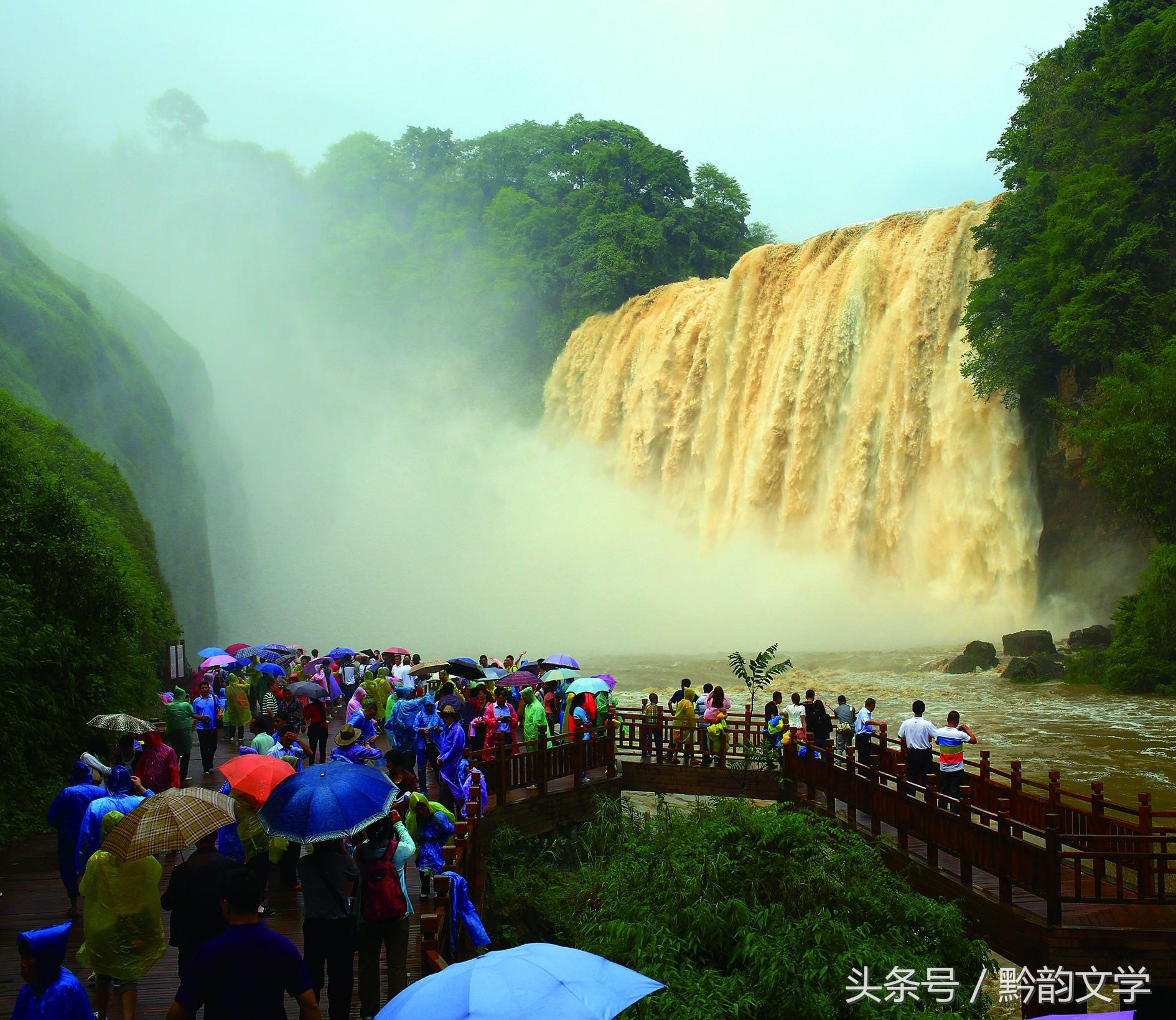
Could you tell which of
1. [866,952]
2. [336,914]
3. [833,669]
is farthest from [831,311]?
[336,914]

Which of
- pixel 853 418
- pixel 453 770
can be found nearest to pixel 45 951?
pixel 453 770

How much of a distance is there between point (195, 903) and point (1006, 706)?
1812 centimetres

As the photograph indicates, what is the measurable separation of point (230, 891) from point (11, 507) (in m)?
10.6

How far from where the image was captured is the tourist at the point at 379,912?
574 centimetres

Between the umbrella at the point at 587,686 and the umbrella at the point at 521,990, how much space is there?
29.2 ft

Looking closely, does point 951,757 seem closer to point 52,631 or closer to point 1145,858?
point 1145,858

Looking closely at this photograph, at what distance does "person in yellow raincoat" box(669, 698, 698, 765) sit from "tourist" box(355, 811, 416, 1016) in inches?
287

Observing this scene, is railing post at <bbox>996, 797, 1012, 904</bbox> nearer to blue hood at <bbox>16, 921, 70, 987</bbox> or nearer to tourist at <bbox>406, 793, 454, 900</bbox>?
tourist at <bbox>406, 793, 454, 900</bbox>

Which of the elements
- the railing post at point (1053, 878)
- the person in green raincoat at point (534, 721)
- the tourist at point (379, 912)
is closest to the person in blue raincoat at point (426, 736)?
the person in green raincoat at point (534, 721)

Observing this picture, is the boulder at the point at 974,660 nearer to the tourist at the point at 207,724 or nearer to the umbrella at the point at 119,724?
the tourist at the point at 207,724

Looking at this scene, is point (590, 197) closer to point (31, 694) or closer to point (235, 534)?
point (235, 534)

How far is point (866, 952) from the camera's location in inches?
275

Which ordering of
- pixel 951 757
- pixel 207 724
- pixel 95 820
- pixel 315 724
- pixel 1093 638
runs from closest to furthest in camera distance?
1. pixel 95 820
2. pixel 951 757
3. pixel 315 724
4. pixel 207 724
5. pixel 1093 638

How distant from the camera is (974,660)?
23484 mm
